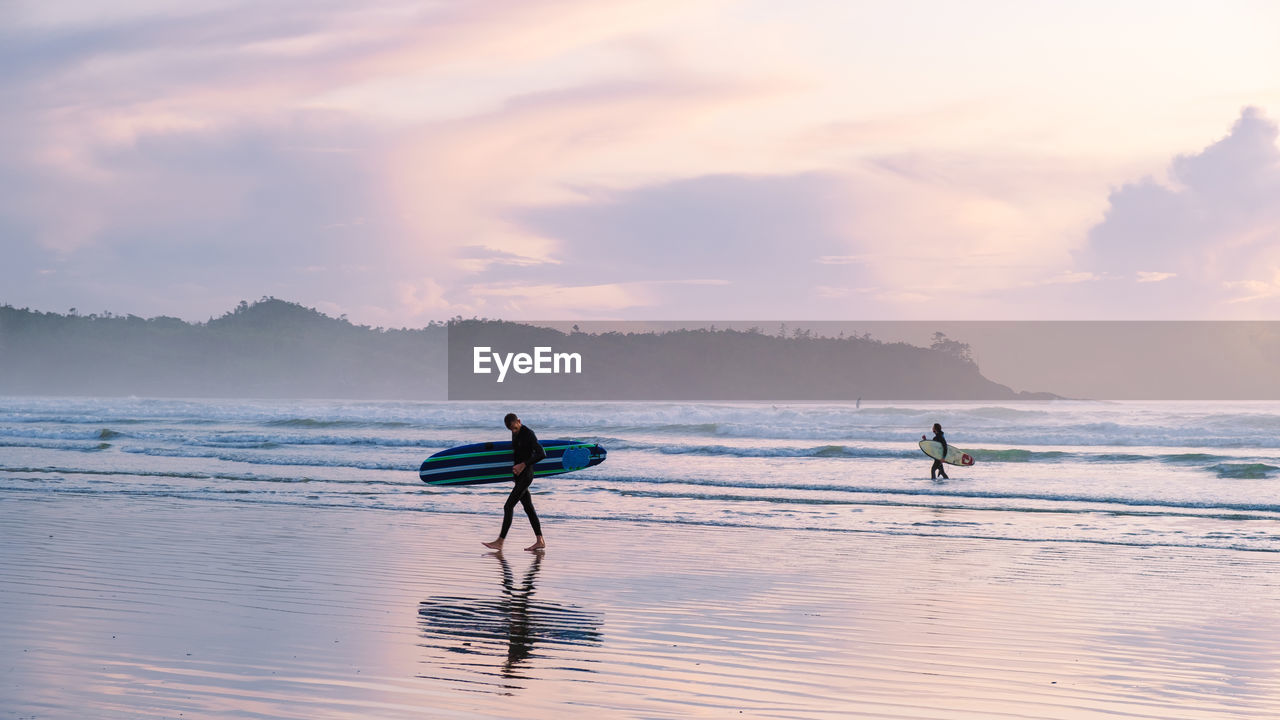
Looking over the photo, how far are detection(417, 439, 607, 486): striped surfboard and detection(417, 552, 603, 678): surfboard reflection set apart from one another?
812 centimetres

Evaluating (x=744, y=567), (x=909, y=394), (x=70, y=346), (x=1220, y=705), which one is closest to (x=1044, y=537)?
(x=744, y=567)

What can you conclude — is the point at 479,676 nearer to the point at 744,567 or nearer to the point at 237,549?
the point at 744,567

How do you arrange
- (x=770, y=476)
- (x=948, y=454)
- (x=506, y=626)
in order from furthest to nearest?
(x=948, y=454)
(x=770, y=476)
(x=506, y=626)

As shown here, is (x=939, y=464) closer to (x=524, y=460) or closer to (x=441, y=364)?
(x=524, y=460)

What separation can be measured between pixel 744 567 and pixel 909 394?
5091 inches

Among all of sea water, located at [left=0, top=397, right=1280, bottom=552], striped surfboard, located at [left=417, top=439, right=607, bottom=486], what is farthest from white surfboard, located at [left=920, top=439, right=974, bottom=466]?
striped surfboard, located at [left=417, top=439, right=607, bottom=486]

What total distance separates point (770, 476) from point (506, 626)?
17.3 m

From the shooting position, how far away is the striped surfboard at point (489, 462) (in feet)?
59.7

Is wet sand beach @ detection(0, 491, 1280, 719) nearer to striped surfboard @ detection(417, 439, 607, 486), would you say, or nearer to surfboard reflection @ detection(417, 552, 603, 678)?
surfboard reflection @ detection(417, 552, 603, 678)

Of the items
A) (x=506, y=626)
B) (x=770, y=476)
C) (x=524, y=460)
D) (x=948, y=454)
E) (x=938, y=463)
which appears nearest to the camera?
(x=506, y=626)

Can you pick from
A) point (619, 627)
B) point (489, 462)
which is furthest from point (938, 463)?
point (619, 627)

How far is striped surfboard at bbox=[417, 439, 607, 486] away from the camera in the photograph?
717 inches

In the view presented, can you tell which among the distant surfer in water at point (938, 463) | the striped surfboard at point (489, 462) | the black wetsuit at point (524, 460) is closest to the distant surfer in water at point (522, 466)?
the black wetsuit at point (524, 460)

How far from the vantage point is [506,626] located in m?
8.39
